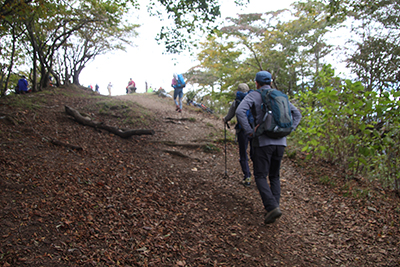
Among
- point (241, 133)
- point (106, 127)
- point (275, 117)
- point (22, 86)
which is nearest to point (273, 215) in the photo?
point (275, 117)

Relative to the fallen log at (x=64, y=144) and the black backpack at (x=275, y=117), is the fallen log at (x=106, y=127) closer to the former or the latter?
the fallen log at (x=64, y=144)

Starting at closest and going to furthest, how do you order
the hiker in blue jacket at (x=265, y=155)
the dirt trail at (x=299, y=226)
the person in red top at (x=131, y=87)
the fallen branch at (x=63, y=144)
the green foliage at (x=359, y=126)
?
the dirt trail at (x=299, y=226) → the hiker in blue jacket at (x=265, y=155) → the green foliage at (x=359, y=126) → the fallen branch at (x=63, y=144) → the person in red top at (x=131, y=87)

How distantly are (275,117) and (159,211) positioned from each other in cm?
214

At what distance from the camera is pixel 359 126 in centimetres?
455

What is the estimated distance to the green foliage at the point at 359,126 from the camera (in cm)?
448

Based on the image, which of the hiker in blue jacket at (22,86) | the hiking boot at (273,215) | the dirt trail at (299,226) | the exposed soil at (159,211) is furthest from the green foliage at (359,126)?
the hiker in blue jacket at (22,86)

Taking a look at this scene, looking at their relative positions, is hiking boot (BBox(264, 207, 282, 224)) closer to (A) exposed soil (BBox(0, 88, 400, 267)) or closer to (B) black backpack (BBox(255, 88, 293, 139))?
(A) exposed soil (BBox(0, 88, 400, 267))

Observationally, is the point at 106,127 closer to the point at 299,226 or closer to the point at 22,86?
the point at 299,226

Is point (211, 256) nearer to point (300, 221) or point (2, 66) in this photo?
point (300, 221)

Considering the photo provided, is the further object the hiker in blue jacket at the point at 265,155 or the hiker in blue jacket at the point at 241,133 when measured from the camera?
the hiker in blue jacket at the point at 241,133

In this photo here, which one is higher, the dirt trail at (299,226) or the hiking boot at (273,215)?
the hiking boot at (273,215)

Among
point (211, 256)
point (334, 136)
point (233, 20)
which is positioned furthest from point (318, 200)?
point (233, 20)

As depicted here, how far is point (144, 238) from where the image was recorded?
Result: 2986 millimetres

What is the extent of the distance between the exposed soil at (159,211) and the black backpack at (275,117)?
1.41 metres
